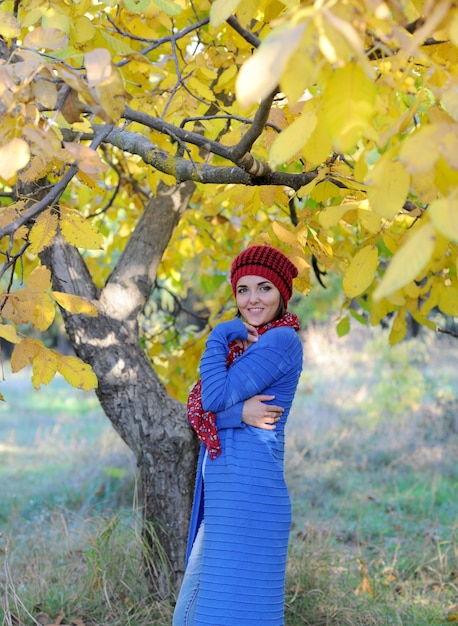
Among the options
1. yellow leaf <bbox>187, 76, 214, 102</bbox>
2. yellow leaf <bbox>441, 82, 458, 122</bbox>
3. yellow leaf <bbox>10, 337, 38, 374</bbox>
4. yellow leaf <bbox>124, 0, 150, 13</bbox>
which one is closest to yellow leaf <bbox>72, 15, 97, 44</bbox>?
yellow leaf <bbox>124, 0, 150, 13</bbox>

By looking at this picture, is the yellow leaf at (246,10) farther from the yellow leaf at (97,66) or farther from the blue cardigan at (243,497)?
the blue cardigan at (243,497)

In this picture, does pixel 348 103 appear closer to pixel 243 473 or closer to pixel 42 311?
pixel 42 311

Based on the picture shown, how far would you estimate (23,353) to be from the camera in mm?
1880

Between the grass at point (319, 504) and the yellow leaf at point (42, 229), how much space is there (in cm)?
169

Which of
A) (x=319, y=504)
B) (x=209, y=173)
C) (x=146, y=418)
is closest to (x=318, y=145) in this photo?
(x=209, y=173)

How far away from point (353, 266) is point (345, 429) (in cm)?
611

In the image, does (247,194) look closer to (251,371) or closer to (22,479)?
(251,371)

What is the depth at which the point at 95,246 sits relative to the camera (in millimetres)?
1850

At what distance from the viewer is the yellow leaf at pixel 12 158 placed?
1208 mm

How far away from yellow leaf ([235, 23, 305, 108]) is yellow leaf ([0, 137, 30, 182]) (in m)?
0.49

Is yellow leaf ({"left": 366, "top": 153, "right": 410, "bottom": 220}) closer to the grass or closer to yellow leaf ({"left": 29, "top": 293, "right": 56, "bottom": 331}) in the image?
yellow leaf ({"left": 29, "top": 293, "right": 56, "bottom": 331})

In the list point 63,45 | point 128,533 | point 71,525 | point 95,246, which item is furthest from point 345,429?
point 63,45

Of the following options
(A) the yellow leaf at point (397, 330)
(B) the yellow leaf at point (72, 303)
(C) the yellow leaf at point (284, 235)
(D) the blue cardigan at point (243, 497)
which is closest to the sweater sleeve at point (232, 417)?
(D) the blue cardigan at point (243, 497)

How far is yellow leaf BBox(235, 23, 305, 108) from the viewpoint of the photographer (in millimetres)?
854
